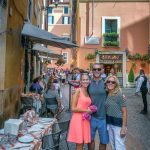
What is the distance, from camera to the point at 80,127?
4.91 meters

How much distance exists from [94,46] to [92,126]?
2365cm

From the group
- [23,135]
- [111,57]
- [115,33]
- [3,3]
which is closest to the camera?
[23,135]

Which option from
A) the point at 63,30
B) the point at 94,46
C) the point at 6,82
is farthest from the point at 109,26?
the point at 6,82

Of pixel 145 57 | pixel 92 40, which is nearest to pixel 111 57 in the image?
pixel 92 40

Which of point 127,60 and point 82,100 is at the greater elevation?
point 127,60

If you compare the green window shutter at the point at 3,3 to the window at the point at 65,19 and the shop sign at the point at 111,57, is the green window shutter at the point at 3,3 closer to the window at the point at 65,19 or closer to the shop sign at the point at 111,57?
the shop sign at the point at 111,57

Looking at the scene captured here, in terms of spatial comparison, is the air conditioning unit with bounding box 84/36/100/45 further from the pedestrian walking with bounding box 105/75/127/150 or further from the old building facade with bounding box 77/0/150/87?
the pedestrian walking with bounding box 105/75/127/150

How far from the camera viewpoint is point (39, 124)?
5551 millimetres

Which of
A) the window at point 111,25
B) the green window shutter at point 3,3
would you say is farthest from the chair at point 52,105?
the window at point 111,25

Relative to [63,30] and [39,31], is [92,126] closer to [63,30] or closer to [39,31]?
[39,31]

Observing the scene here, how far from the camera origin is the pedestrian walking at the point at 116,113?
484 centimetres

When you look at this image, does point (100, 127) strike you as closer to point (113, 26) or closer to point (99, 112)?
point (99, 112)

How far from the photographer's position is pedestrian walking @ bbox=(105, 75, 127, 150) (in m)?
4.84

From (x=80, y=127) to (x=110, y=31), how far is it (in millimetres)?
24556
